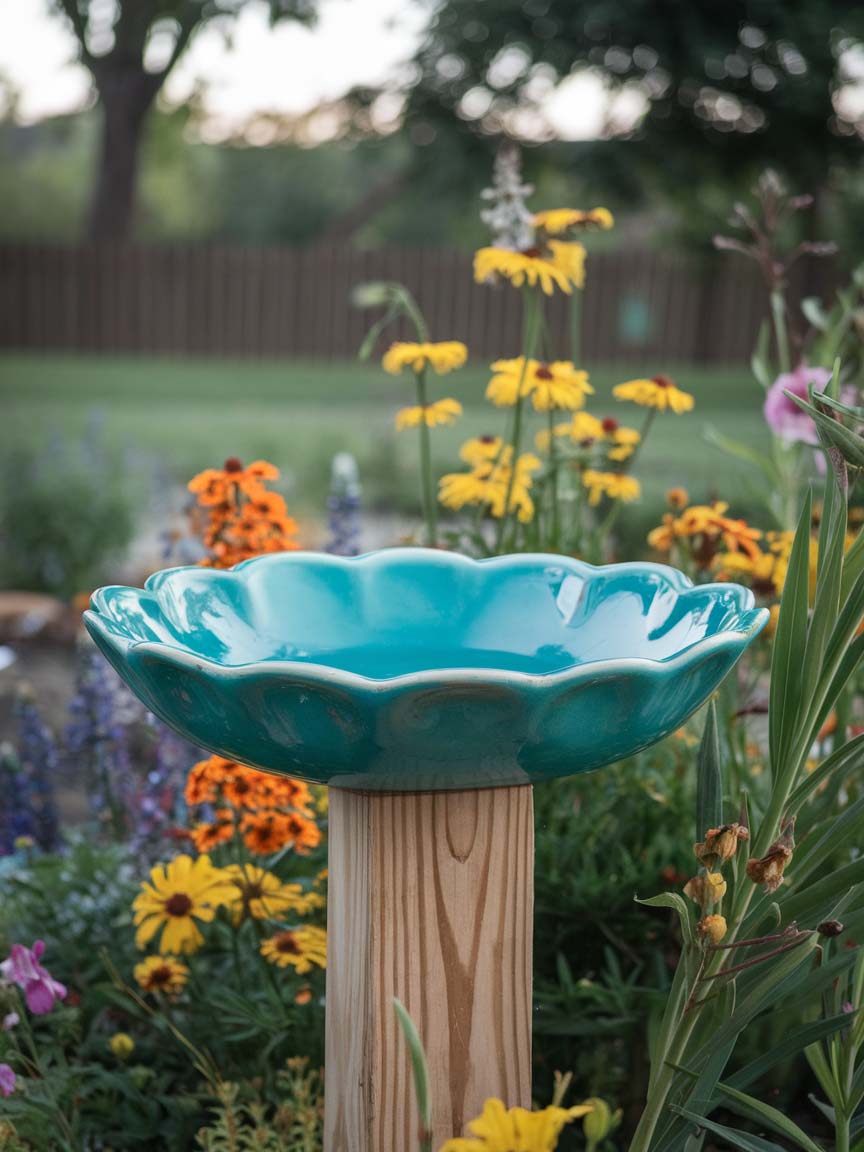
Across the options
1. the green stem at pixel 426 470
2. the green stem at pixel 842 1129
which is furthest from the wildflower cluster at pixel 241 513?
the green stem at pixel 842 1129

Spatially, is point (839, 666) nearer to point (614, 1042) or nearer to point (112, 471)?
point (614, 1042)

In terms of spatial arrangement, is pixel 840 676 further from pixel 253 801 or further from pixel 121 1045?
pixel 121 1045

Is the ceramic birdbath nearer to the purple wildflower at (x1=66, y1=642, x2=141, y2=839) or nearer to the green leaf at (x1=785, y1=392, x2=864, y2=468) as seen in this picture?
the green leaf at (x1=785, y1=392, x2=864, y2=468)

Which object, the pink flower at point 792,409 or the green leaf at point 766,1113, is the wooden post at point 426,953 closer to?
the green leaf at point 766,1113

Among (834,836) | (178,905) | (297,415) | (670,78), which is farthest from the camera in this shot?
(297,415)

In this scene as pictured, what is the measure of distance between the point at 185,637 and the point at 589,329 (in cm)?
1457

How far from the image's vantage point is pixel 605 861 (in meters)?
1.92

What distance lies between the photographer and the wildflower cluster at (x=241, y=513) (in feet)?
6.31

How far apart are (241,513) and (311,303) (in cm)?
1440

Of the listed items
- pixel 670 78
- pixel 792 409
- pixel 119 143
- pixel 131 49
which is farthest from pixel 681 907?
pixel 119 143

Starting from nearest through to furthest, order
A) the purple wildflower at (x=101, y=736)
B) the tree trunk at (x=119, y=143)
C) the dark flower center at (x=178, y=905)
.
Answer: the dark flower center at (x=178, y=905), the purple wildflower at (x=101, y=736), the tree trunk at (x=119, y=143)

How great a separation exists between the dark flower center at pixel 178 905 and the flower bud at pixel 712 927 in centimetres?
78

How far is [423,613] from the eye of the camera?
5.05 feet

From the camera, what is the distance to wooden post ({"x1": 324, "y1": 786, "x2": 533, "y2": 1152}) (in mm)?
1292
